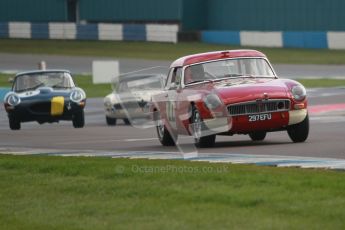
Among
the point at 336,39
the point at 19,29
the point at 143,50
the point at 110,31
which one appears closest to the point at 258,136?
the point at 336,39

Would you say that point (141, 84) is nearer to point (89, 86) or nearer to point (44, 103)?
point (44, 103)

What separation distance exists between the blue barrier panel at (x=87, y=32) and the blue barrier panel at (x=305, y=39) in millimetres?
9283

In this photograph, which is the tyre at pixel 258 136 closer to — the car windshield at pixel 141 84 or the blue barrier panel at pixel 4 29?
the car windshield at pixel 141 84

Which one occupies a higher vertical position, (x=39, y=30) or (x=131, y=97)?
(x=131, y=97)

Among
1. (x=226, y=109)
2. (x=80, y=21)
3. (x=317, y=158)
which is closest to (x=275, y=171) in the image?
(x=317, y=158)

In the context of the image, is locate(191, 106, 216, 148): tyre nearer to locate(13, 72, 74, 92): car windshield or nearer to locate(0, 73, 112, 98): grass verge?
locate(13, 72, 74, 92): car windshield

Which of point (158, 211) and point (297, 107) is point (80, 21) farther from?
point (158, 211)

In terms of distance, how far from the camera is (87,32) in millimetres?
52625

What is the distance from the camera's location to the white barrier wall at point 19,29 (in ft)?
174

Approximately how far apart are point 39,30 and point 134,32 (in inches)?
185

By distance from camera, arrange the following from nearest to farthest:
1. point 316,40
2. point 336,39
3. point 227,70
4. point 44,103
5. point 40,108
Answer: point 227,70 < point 44,103 < point 40,108 < point 336,39 < point 316,40

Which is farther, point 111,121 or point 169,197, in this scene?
point 111,121

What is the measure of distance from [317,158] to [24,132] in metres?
10.6

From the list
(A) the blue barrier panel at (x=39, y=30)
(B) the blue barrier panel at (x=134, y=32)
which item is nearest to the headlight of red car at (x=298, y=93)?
(B) the blue barrier panel at (x=134, y=32)
